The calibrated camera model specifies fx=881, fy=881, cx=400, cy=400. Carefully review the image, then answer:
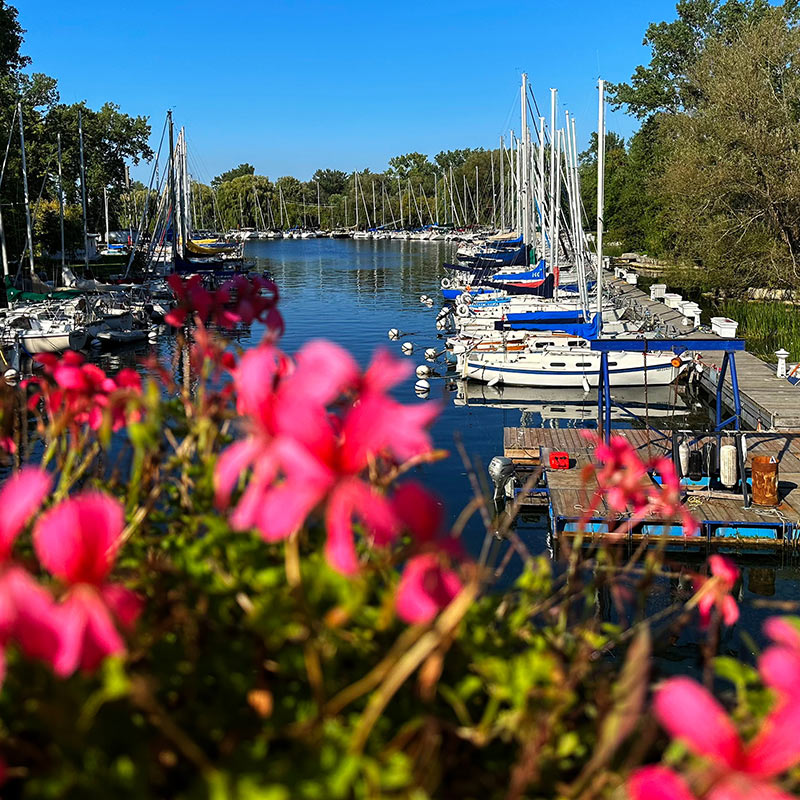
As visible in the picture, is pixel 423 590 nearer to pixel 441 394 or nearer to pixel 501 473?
pixel 501 473

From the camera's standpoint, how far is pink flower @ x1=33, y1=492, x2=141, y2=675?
1100 mm

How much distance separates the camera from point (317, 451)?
121cm

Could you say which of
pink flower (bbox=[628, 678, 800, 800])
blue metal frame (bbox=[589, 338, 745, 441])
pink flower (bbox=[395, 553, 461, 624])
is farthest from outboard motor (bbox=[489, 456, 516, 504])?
pink flower (bbox=[628, 678, 800, 800])

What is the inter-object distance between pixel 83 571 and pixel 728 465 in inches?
529

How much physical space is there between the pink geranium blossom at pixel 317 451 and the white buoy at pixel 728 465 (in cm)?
1298

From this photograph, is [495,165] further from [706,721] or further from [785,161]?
[706,721]

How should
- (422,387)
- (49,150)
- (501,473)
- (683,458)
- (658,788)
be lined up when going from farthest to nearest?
(49,150) → (422,387) → (501,473) → (683,458) → (658,788)

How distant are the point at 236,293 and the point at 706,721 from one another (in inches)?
73.4

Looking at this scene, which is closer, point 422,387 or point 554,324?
point 422,387

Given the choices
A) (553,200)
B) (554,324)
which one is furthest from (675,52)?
(554,324)

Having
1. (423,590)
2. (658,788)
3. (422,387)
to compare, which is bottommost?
(422,387)

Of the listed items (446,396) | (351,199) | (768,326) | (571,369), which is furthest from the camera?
(351,199)

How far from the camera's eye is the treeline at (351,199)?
5330 inches

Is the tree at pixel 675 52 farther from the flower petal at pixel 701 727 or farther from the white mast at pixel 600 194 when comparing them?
the flower petal at pixel 701 727
